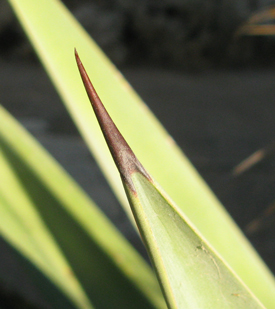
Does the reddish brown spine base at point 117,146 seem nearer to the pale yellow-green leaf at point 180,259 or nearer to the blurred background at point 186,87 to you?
the pale yellow-green leaf at point 180,259

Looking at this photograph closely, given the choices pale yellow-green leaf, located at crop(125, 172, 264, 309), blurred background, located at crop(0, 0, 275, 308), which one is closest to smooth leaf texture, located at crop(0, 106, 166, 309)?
pale yellow-green leaf, located at crop(125, 172, 264, 309)

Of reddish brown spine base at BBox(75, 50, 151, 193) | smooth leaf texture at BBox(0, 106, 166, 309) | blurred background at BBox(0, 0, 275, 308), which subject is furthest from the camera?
blurred background at BBox(0, 0, 275, 308)

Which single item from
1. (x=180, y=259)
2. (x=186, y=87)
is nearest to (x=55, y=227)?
(x=180, y=259)

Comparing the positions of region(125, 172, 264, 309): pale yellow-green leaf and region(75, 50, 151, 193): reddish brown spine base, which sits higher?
region(75, 50, 151, 193): reddish brown spine base

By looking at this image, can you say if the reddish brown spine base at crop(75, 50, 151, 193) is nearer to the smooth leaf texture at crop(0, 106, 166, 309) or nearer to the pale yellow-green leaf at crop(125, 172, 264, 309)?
the pale yellow-green leaf at crop(125, 172, 264, 309)

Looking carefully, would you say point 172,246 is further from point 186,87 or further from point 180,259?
point 186,87

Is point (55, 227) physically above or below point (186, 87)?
above
